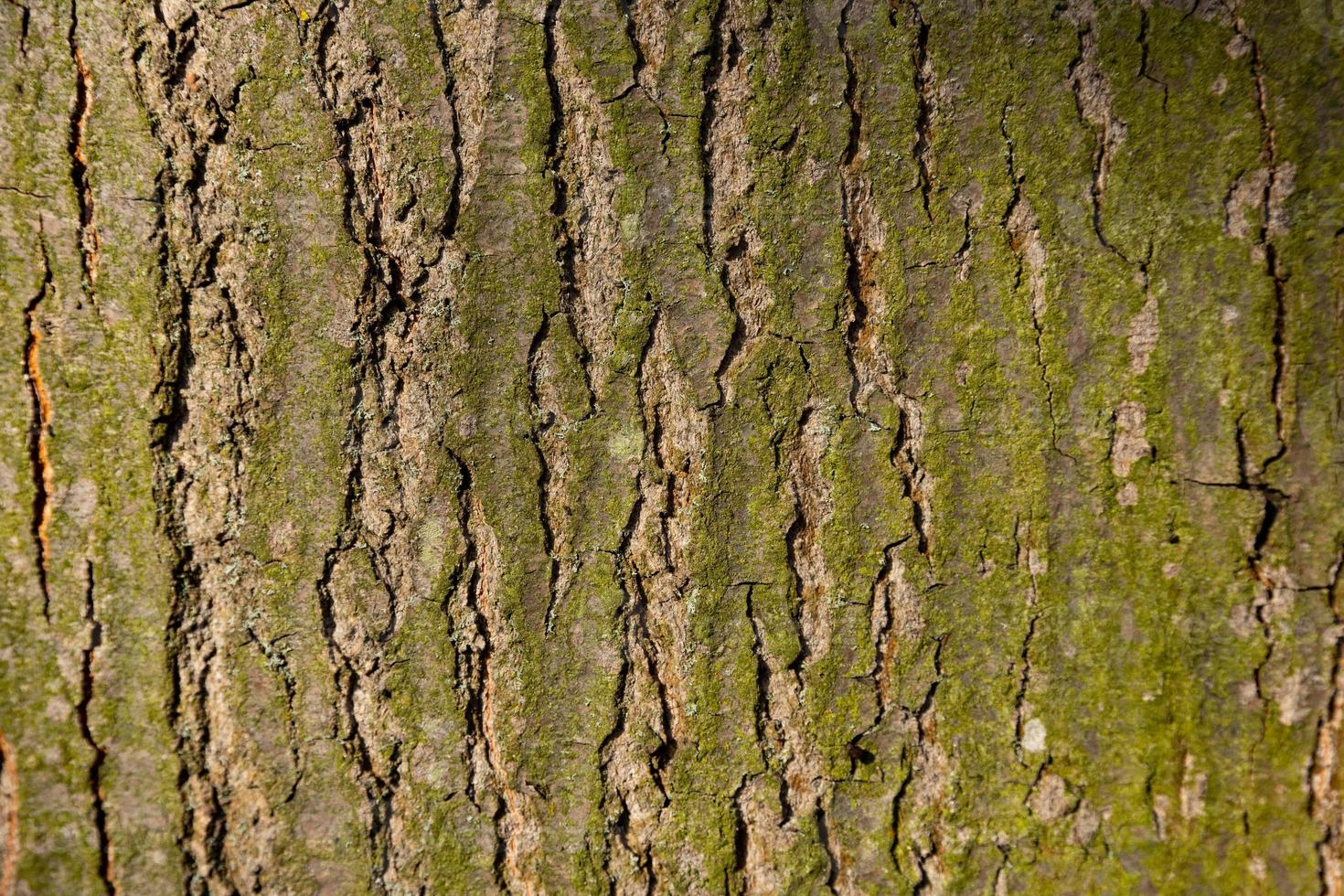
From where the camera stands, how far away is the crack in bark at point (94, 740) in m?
1.28

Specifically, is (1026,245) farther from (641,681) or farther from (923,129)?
(641,681)

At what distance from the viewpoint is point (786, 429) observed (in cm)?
142

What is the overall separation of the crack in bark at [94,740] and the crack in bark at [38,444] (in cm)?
6

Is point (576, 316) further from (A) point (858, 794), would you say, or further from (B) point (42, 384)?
(A) point (858, 794)

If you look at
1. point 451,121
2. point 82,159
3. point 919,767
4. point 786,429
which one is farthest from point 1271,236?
point 82,159

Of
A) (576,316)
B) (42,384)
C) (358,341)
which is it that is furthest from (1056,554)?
(42,384)

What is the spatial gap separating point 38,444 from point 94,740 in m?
0.51

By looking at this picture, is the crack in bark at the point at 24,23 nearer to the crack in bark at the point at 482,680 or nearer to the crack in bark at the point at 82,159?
the crack in bark at the point at 82,159

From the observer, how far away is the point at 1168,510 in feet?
4.71

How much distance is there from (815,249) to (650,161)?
35cm

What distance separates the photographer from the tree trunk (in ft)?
4.51

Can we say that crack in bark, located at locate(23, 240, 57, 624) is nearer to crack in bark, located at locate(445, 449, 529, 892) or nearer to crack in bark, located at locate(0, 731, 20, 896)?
crack in bark, located at locate(0, 731, 20, 896)

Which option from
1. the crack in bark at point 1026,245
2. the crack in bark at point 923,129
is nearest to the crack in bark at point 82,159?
the crack in bark at point 923,129

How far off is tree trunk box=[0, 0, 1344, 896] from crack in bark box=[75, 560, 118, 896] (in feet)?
0.91
